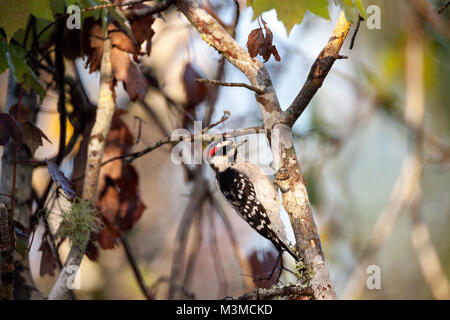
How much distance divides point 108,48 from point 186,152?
0.90 m

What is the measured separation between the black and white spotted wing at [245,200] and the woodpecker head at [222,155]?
10 centimetres

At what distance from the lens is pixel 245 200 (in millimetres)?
2594

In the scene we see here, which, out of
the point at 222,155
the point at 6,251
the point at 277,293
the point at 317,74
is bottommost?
the point at 277,293

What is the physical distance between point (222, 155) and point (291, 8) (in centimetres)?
154

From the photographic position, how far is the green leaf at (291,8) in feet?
4.90

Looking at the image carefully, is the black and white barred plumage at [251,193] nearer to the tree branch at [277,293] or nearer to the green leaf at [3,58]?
the tree branch at [277,293]

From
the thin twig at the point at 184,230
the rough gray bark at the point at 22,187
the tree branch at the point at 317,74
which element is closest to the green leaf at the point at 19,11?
the rough gray bark at the point at 22,187

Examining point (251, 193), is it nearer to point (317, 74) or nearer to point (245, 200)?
point (245, 200)

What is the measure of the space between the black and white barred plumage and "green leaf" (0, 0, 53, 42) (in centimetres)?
137

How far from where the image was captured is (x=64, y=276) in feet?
7.36

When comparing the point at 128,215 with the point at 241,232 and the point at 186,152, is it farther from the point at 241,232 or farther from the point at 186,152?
the point at 241,232

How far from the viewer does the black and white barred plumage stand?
2445 millimetres

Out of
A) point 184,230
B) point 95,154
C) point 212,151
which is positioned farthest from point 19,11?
point 184,230
